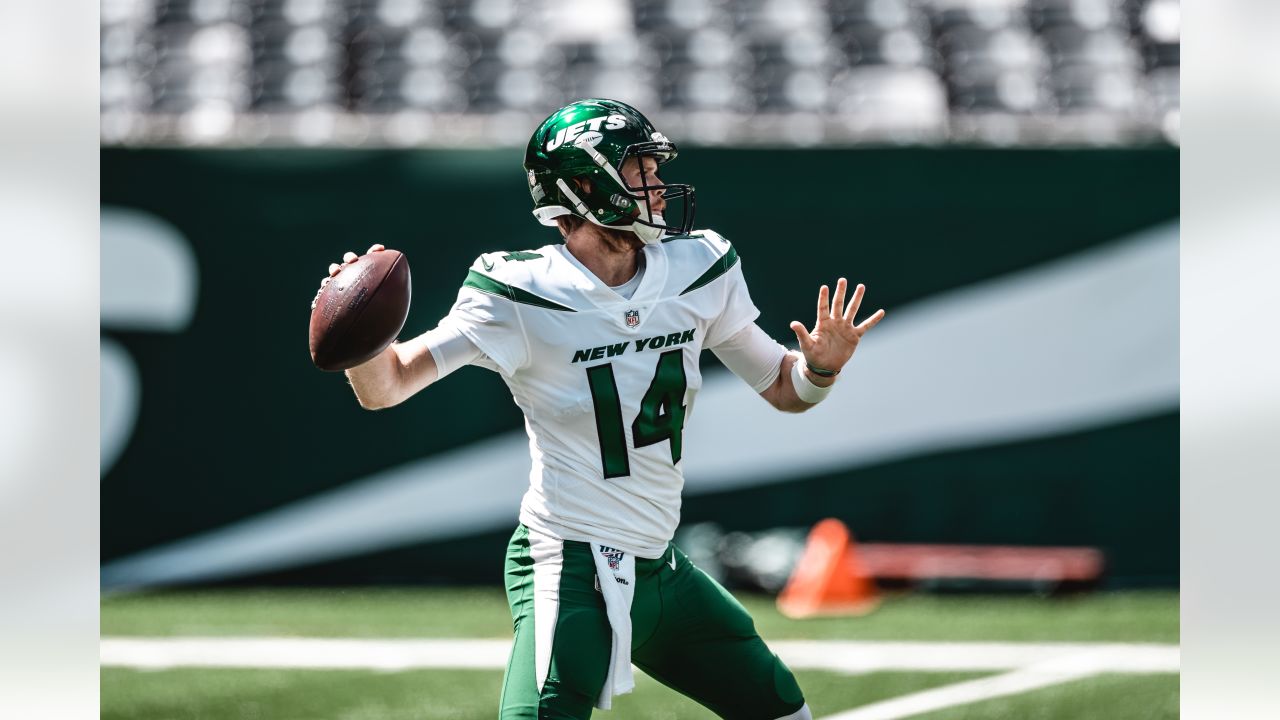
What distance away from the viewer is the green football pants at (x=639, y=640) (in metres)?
2.84

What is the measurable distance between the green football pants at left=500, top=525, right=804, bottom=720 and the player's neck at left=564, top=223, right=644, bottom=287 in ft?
2.01

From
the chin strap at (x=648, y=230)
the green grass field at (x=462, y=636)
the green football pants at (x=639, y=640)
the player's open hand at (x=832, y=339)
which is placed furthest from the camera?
the green grass field at (x=462, y=636)

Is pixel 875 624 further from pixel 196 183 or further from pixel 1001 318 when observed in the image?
pixel 196 183

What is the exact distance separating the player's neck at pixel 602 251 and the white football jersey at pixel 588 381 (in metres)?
0.03

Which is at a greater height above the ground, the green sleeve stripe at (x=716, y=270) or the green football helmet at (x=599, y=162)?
the green football helmet at (x=599, y=162)

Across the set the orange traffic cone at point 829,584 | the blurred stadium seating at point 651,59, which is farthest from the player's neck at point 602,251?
the blurred stadium seating at point 651,59

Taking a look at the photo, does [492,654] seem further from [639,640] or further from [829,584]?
[639,640]

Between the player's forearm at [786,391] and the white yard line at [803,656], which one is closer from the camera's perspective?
the player's forearm at [786,391]

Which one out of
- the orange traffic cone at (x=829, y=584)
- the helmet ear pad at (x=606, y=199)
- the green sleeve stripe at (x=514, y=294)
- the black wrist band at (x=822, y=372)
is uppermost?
the helmet ear pad at (x=606, y=199)

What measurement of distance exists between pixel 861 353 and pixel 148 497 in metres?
3.93

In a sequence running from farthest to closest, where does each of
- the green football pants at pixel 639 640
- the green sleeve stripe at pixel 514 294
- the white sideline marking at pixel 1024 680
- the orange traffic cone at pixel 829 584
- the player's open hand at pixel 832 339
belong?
the orange traffic cone at pixel 829 584 < the white sideline marking at pixel 1024 680 < the player's open hand at pixel 832 339 < the green sleeve stripe at pixel 514 294 < the green football pants at pixel 639 640

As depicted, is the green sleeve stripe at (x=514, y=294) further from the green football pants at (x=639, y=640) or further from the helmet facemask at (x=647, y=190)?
the green football pants at (x=639, y=640)
